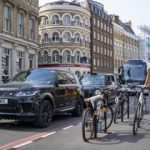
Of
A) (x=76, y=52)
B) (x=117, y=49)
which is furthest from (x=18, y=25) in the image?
(x=117, y=49)

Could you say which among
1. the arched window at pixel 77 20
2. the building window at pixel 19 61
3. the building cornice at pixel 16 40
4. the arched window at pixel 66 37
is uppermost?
the arched window at pixel 77 20

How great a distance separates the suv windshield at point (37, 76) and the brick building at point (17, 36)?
18445 mm

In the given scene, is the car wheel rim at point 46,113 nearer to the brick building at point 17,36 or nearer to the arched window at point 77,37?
the brick building at point 17,36

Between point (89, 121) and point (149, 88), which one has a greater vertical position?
point (149, 88)

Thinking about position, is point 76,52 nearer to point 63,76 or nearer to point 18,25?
point 18,25

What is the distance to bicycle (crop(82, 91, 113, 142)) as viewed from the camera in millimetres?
8812

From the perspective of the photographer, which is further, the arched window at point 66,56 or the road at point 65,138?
the arched window at point 66,56

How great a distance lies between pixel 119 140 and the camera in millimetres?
8922

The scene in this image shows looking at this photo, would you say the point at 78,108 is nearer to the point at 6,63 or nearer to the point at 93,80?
the point at 93,80

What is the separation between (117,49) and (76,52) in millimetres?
27082

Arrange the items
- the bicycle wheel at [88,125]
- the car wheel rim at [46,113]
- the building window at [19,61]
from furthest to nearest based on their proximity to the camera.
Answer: the building window at [19,61] → the car wheel rim at [46,113] → the bicycle wheel at [88,125]

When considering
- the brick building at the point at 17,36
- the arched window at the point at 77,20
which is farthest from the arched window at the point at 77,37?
the brick building at the point at 17,36

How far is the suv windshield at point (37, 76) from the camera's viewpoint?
1200cm

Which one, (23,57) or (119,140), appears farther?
(23,57)
